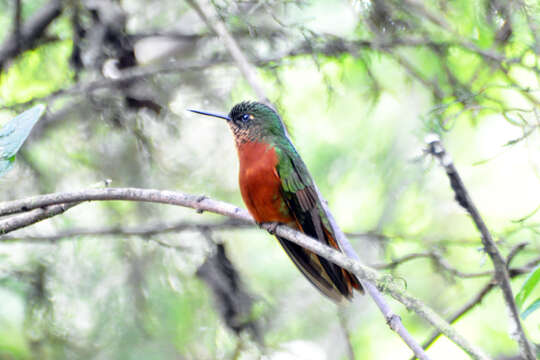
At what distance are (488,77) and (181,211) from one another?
2.92 m

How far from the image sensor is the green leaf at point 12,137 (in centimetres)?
193

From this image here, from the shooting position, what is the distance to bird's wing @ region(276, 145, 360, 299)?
10.2 feet

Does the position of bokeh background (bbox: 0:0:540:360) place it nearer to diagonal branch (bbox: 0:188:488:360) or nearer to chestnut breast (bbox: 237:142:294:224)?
chestnut breast (bbox: 237:142:294:224)

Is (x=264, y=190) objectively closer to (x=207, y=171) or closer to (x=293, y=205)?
(x=293, y=205)

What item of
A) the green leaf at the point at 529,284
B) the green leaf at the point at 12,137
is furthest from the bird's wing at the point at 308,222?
the green leaf at the point at 12,137

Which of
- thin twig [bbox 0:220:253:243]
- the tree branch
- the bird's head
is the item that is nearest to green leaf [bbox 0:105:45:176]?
the bird's head

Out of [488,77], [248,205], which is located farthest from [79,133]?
[488,77]

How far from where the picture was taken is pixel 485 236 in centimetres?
215

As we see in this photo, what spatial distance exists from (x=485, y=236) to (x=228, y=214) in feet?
3.50

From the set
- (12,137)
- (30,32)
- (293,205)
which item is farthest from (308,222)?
(30,32)

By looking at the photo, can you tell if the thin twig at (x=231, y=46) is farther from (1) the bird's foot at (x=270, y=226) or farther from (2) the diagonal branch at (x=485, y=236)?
(2) the diagonal branch at (x=485, y=236)

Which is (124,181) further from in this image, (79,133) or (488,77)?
(488,77)

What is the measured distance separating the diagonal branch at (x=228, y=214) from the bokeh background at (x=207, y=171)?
117cm

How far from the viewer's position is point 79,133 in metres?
4.52
